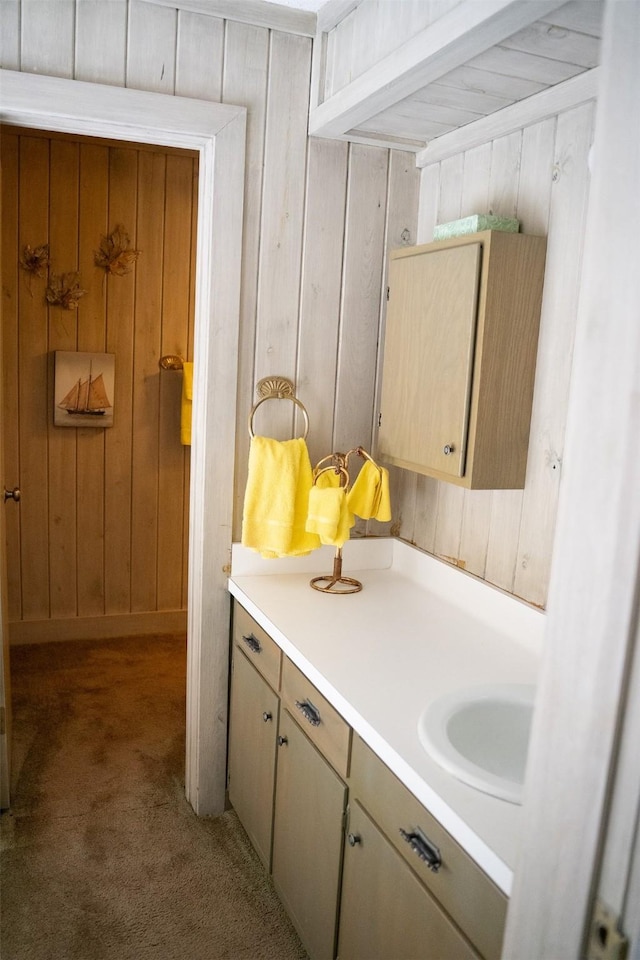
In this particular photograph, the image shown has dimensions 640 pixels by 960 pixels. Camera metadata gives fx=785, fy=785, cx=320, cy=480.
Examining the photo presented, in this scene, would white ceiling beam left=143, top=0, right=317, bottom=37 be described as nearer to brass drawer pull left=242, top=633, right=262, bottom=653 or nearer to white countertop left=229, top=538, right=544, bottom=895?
white countertop left=229, top=538, right=544, bottom=895

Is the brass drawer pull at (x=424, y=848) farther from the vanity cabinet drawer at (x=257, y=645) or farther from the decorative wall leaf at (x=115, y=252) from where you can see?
the decorative wall leaf at (x=115, y=252)

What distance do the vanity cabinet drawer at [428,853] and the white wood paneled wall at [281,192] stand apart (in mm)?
1048

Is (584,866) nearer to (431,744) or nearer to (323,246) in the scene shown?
(431,744)

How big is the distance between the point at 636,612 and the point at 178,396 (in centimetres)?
331

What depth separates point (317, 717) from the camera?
1.75 metres

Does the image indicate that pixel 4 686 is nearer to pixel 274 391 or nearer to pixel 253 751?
pixel 253 751

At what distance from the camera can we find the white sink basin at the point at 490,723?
1.51 m

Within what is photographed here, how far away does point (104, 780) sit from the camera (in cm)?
263

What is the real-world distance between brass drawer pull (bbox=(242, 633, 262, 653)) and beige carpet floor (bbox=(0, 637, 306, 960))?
63 centimetres

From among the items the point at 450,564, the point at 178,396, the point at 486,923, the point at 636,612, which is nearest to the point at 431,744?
the point at 486,923

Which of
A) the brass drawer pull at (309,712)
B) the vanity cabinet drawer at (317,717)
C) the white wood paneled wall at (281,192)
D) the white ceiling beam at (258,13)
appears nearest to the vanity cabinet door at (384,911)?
the vanity cabinet drawer at (317,717)

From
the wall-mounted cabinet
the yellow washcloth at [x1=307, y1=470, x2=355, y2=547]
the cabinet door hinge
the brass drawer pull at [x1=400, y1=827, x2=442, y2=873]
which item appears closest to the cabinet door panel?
the wall-mounted cabinet

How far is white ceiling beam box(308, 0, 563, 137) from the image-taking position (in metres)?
1.40

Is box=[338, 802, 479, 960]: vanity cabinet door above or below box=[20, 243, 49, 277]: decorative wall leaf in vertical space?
below
